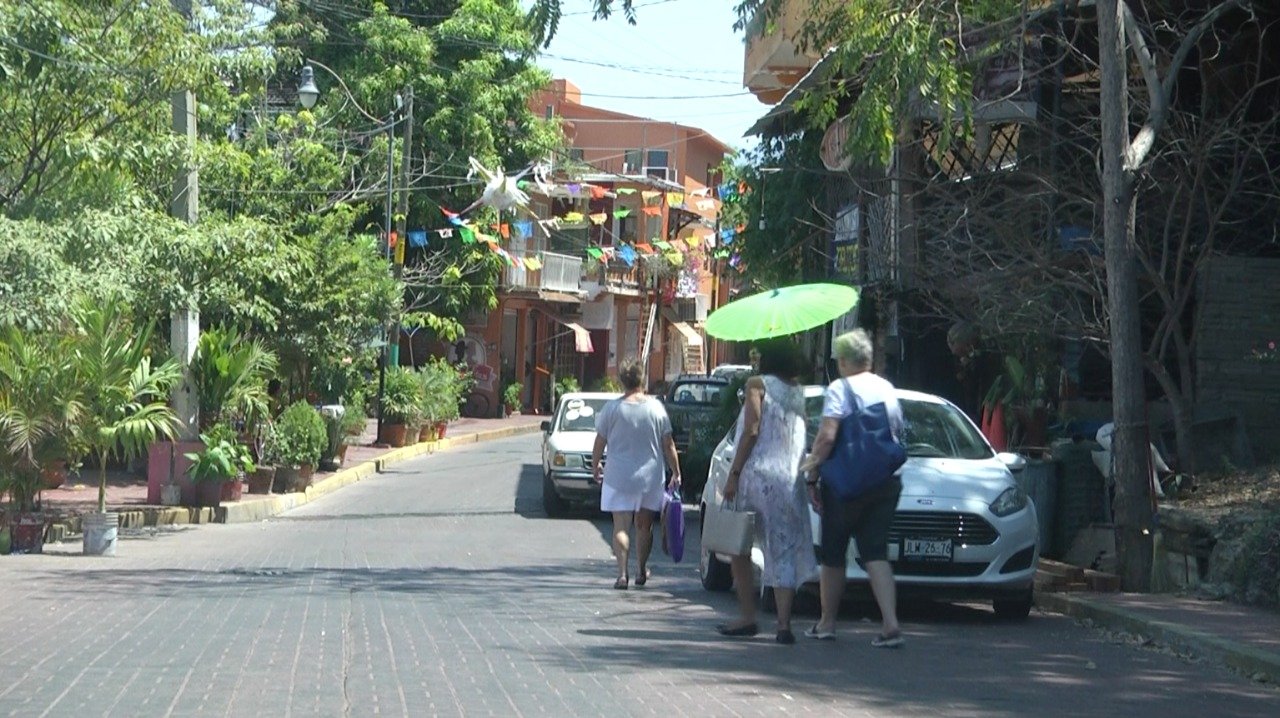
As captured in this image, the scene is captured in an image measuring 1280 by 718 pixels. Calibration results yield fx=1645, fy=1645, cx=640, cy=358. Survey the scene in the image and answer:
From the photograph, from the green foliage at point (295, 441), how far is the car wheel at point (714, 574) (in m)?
13.0

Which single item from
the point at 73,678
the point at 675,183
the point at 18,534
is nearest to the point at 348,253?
the point at 18,534

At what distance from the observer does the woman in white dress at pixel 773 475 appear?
1032cm

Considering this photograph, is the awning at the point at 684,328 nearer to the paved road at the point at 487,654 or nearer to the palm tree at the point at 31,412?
the palm tree at the point at 31,412

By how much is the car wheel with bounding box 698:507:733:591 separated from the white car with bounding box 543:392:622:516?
8153mm

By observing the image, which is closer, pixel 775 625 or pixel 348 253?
pixel 775 625

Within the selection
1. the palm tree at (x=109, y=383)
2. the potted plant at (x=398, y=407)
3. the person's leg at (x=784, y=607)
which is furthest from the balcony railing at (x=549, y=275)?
the person's leg at (x=784, y=607)

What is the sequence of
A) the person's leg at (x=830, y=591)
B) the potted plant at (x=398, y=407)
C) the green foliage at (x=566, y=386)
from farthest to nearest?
the green foliage at (x=566, y=386) → the potted plant at (x=398, y=407) → the person's leg at (x=830, y=591)

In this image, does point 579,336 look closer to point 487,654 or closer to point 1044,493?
point 1044,493

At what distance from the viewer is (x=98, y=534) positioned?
16.7m

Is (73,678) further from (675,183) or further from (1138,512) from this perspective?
(675,183)

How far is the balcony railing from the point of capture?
5706 centimetres

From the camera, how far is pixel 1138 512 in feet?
42.2

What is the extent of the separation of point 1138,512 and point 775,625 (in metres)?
3.47

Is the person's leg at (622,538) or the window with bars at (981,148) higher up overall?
the window with bars at (981,148)
